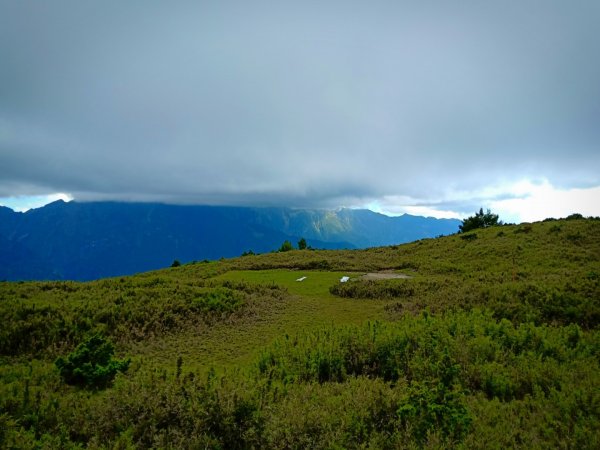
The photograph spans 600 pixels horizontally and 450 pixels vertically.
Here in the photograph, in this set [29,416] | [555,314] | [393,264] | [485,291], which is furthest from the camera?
[393,264]

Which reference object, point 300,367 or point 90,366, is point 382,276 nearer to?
point 300,367

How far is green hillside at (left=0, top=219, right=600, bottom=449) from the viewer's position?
6.85 m

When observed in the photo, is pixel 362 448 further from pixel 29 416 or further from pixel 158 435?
pixel 29 416

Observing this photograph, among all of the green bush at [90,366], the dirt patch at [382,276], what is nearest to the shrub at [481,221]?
A: the dirt patch at [382,276]

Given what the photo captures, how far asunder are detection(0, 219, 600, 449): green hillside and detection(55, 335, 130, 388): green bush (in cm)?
5

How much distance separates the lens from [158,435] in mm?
6684

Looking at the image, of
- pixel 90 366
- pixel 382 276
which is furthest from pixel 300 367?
pixel 382 276

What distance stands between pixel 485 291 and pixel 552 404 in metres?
12.3

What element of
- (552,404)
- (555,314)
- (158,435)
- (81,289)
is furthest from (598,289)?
(81,289)

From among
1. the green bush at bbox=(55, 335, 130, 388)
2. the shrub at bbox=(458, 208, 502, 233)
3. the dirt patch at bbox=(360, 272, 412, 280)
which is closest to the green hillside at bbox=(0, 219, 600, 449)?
the green bush at bbox=(55, 335, 130, 388)

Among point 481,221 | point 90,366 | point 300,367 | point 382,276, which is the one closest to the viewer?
point 90,366

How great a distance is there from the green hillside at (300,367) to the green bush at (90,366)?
47 millimetres

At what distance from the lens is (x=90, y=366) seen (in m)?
10.2

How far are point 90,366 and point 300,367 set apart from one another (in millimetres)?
6157
